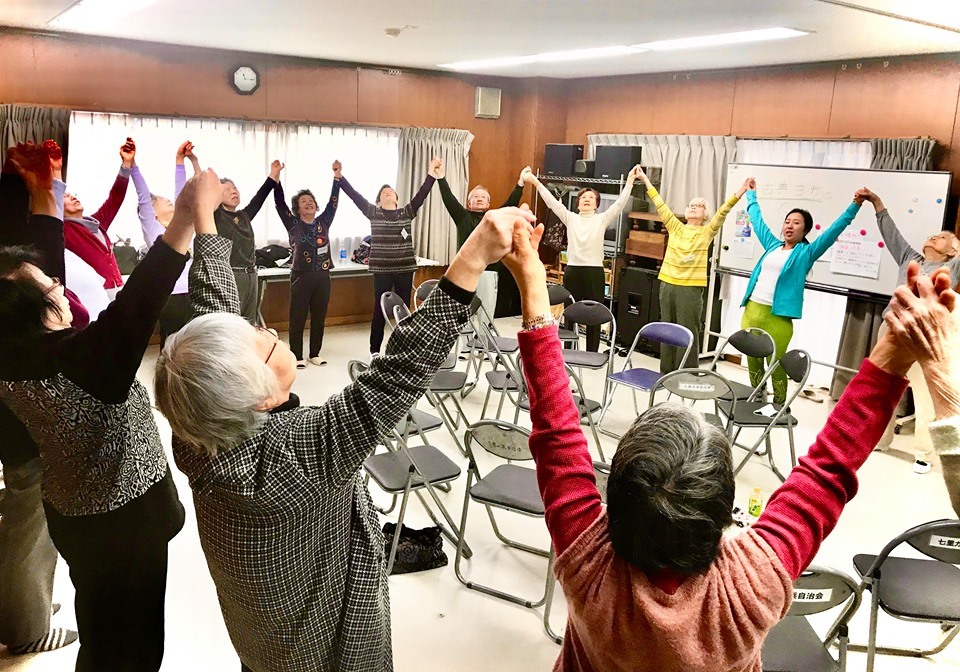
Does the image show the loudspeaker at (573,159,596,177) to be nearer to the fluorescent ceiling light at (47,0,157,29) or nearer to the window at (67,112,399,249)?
the window at (67,112,399,249)

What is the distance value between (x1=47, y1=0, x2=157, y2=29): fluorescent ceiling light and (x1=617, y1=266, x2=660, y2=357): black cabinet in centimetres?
468

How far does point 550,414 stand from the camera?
1135 mm

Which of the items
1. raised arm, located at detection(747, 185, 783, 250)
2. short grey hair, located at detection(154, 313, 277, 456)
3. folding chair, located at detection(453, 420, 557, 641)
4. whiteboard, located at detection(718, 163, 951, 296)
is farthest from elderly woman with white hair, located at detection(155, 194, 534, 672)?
whiteboard, located at detection(718, 163, 951, 296)

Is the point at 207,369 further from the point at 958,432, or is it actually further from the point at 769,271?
the point at 769,271

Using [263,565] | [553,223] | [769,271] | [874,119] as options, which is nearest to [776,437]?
[769,271]

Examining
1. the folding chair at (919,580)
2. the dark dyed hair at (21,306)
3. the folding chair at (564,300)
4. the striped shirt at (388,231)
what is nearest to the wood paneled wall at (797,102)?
the folding chair at (564,300)

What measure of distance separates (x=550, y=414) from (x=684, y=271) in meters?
5.01

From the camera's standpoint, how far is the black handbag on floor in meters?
3.28

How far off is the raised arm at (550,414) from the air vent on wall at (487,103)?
7.34 m

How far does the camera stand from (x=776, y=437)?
16.7 ft

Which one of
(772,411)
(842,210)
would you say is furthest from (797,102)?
(772,411)

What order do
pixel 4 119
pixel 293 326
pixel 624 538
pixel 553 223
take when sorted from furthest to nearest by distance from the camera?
pixel 553 223, pixel 293 326, pixel 4 119, pixel 624 538

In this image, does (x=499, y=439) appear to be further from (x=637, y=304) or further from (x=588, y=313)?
(x=637, y=304)

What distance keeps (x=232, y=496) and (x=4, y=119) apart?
19.0ft
